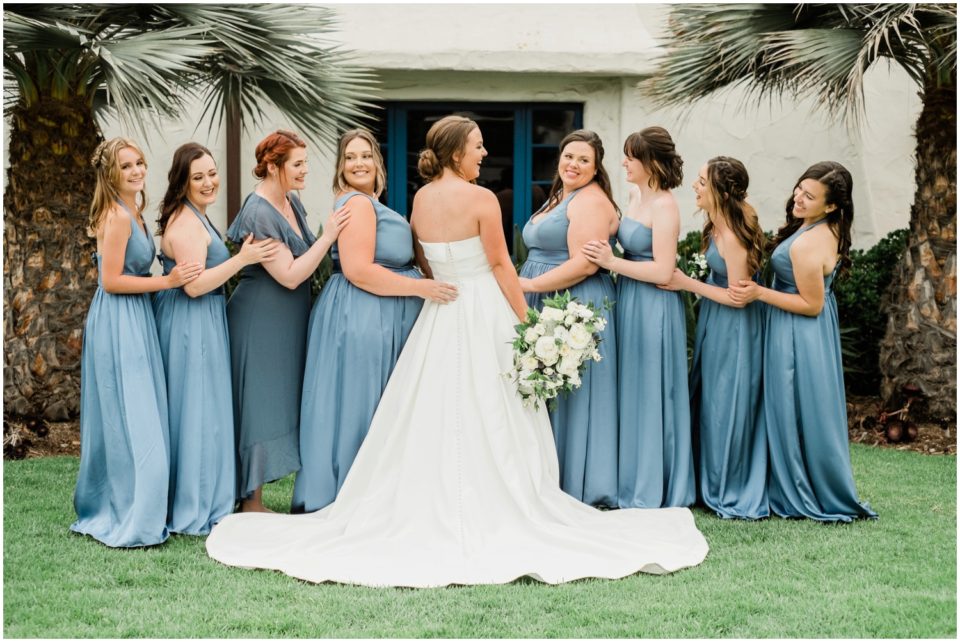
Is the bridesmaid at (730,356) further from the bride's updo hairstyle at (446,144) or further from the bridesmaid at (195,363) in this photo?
the bridesmaid at (195,363)

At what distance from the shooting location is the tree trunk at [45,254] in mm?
7793

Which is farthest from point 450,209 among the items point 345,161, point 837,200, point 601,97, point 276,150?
point 601,97

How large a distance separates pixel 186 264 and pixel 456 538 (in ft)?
6.06

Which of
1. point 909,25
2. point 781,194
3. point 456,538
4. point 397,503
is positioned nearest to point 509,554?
point 456,538

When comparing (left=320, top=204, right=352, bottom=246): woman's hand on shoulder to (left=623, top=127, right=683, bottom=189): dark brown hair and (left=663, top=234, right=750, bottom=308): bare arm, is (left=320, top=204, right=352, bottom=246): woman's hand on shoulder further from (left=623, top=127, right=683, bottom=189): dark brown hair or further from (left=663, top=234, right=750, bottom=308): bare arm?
(left=663, top=234, right=750, bottom=308): bare arm

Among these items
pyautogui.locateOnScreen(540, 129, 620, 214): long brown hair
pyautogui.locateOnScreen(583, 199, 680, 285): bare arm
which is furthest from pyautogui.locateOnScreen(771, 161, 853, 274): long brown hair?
pyautogui.locateOnScreen(540, 129, 620, 214): long brown hair

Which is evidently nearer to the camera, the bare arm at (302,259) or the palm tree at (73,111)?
the bare arm at (302,259)

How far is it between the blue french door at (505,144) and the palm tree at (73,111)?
236 cm

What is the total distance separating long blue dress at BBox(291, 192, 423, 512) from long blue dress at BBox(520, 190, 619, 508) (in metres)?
0.77

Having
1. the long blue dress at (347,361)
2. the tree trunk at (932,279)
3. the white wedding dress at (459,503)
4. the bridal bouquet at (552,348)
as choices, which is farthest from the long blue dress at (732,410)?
the tree trunk at (932,279)

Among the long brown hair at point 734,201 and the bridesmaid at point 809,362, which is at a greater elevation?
the long brown hair at point 734,201

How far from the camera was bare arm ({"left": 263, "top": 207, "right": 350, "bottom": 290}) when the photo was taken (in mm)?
5305

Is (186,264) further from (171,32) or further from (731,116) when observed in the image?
(731,116)

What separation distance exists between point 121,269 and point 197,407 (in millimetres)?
753
